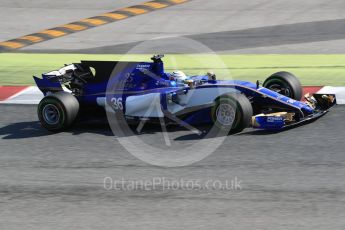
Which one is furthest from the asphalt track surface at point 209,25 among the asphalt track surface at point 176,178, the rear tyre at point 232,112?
the rear tyre at point 232,112

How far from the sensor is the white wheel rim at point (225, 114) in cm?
1125

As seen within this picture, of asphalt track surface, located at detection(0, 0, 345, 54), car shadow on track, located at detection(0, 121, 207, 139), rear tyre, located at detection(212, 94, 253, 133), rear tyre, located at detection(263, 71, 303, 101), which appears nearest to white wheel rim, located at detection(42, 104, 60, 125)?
car shadow on track, located at detection(0, 121, 207, 139)

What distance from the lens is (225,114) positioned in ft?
37.2

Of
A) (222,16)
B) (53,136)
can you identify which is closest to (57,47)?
(222,16)

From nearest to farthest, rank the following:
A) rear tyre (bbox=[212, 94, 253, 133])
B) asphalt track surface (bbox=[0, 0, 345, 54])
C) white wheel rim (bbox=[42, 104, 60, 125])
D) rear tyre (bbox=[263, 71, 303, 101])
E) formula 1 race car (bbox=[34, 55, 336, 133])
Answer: rear tyre (bbox=[212, 94, 253, 133]) → formula 1 race car (bbox=[34, 55, 336, 133]) → white wheel rim (bbox=[42, 104, 60, 125]) → rear tyre (bbox=[263, 71, 303, 101]) → asphalt track surface (bbox=[0, 0, 345, 54])

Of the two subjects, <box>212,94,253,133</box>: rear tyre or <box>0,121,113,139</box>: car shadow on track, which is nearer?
<box>212,94,253,133</box>: rear tyre

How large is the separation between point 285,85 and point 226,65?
14.9 ft

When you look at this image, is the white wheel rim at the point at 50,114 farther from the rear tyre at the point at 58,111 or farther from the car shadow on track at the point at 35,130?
the car shadow on track at the point at 35,130

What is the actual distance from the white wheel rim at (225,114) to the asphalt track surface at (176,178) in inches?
10.6

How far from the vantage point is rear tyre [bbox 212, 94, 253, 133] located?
438 inches

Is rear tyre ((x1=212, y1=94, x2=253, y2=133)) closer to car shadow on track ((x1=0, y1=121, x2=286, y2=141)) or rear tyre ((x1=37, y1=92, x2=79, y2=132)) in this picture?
car shadow on track ((x1=0, y1=121, x2=286, y2=141))

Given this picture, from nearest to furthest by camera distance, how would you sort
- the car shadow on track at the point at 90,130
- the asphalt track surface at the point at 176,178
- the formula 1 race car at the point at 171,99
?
1. the asphalt track surface at the point at 176,178
2. the formula 1 race car at the point at 171,99
3. the car shadow on track at the point at 90,130

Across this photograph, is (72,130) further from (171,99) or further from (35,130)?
(171,99)

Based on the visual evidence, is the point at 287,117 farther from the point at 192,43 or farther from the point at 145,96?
the point at 192,43
